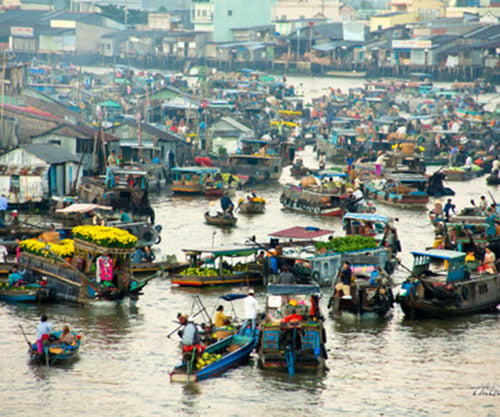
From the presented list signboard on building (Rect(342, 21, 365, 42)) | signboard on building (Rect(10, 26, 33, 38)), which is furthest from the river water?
signboard on building (Rect(10, 26, 33, 38))

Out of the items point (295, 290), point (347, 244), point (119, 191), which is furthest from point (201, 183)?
point (295, 290)

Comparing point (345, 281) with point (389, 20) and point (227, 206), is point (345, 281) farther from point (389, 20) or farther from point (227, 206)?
point (389, 20)

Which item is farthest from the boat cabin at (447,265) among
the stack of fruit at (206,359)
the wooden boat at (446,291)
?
the stack of fruit at (206,359)

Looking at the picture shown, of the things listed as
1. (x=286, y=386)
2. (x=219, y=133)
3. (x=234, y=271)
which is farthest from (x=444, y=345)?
(x=219, y=133)

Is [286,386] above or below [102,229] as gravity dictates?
below

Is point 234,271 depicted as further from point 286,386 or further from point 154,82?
point 154,82

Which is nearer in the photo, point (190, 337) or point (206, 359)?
point (190, 337)

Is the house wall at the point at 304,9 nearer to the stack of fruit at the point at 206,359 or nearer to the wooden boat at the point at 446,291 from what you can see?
the wooden boat at the point at 446,291
